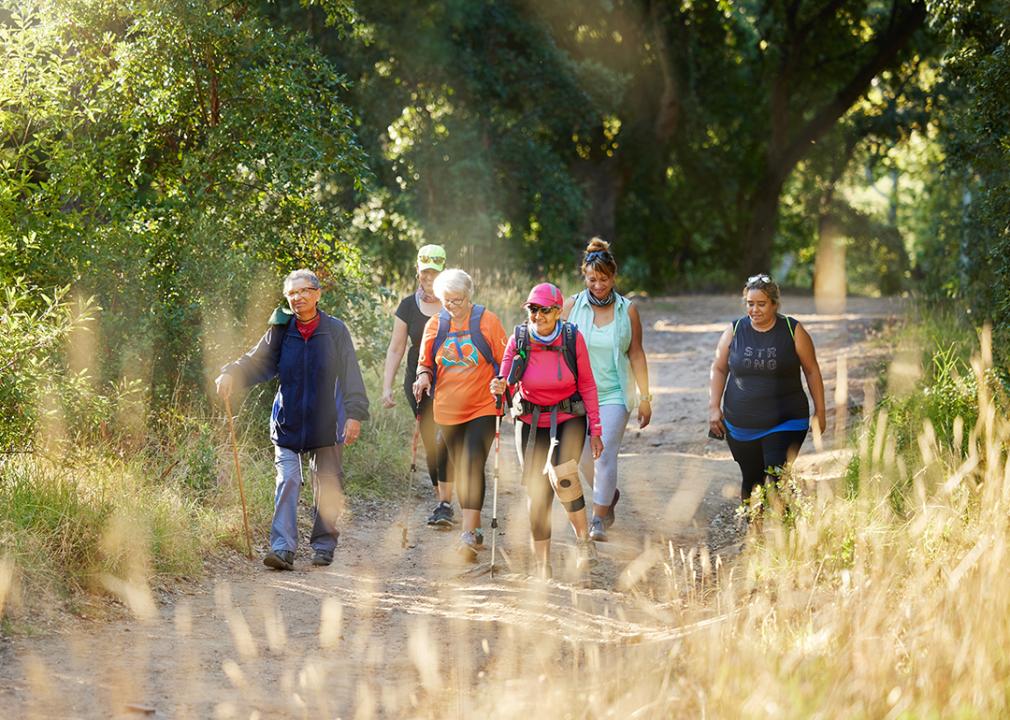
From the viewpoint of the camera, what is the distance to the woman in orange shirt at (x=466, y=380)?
8102 mm

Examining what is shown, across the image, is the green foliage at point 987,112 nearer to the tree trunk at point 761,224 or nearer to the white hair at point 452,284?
the white hair at point 452,284

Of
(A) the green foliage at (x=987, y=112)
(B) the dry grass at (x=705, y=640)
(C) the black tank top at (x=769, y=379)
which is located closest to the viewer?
(B) the dry grass at (x=705, y=640)

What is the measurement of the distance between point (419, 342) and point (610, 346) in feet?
4.92

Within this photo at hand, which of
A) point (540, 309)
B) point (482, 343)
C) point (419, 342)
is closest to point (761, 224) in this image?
point (419, 342)

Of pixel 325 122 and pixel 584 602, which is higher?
pixel 325 122

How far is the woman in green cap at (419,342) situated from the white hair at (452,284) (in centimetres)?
94

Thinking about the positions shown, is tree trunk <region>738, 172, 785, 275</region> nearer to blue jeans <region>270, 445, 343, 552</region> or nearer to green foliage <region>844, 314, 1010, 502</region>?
green foliage <region>844, 314, 1010, 502</region>

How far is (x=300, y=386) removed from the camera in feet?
26.1

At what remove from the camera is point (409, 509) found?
10047 mm

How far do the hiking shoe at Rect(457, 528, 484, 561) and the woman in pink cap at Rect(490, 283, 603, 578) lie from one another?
48 centimetres

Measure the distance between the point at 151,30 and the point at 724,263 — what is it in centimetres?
2606

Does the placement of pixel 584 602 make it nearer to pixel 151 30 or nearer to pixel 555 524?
pixel 555 524

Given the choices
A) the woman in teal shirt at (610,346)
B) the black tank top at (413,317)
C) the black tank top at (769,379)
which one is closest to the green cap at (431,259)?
the black tank top at (413,317)

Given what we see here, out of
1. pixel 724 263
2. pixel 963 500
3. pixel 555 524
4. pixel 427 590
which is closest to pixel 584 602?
pixel 427 590
